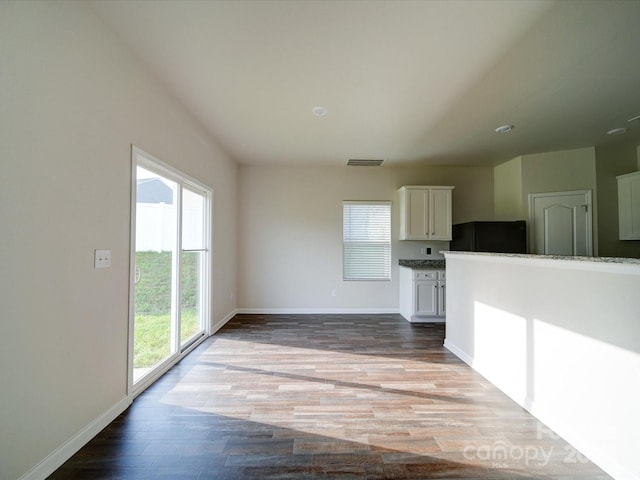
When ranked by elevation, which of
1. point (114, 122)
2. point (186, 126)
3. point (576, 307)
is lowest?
point (576, 307)

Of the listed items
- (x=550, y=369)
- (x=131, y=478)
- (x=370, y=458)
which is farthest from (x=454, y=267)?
(x=131, y=478)

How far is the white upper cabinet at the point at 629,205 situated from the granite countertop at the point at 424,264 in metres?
2.42

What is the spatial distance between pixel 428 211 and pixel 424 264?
93 cm

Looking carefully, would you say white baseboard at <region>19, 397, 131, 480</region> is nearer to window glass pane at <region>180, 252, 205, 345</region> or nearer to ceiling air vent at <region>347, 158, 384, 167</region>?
window glass pane at <region>180, 252, 205, 345</region>

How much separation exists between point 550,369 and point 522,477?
766mm

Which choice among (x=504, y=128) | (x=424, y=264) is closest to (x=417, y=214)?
(x=424, y=264)

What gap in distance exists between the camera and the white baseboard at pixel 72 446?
4.49ft

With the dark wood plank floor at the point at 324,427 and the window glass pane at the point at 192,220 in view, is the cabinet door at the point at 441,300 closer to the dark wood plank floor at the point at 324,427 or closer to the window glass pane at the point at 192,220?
the dark wood plank floor at the point at 324,427

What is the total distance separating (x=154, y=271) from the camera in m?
2.49

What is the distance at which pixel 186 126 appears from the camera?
292 centimetres

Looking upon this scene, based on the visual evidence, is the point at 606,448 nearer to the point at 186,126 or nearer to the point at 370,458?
the point at 370,458

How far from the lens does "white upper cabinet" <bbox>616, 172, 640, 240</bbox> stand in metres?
3.61

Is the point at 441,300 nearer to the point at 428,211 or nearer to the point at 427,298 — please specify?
the point at 427,298

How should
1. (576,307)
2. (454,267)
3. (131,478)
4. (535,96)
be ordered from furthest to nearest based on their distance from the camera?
(454,267) → (535,96) → (576,307) → (131,478)
